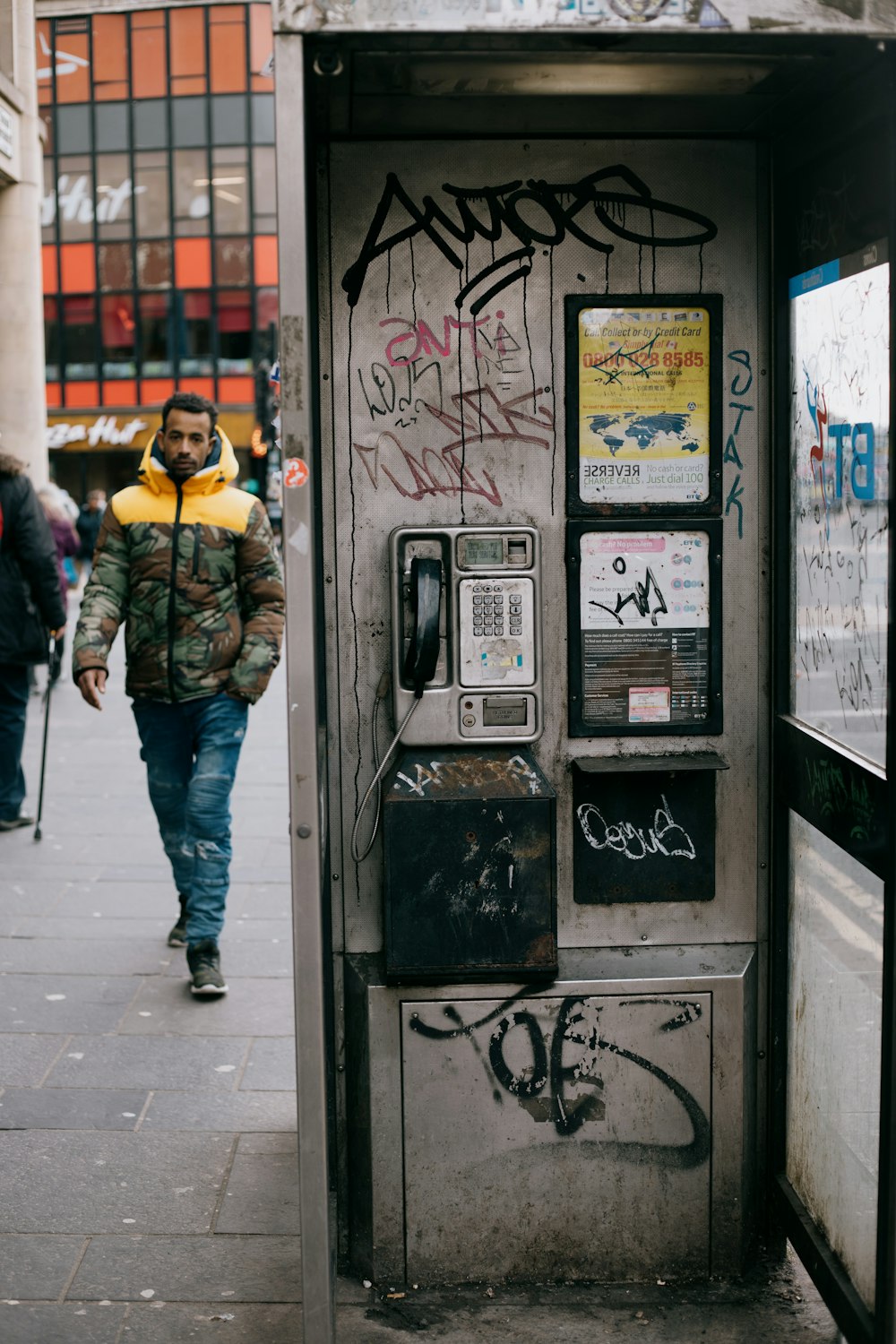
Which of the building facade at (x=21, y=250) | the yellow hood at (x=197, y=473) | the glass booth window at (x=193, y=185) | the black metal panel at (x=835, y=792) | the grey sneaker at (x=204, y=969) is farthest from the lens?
the glass booth window at (x=193, y=185)

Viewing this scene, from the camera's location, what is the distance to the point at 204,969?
195 inches

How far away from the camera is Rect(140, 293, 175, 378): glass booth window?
130 feet

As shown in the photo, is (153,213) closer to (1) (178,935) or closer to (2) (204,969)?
(1) (178,935)

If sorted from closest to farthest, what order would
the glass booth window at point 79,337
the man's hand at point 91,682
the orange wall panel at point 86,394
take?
the man's hand at point 91,682 < the glass booth window at point 79,337 < the orange wall panel at point 86,394

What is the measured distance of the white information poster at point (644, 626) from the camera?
3.25m

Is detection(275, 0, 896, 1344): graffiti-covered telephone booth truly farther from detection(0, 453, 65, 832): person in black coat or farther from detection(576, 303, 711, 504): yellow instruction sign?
detection(0, 453, 65, 832): person in black coat

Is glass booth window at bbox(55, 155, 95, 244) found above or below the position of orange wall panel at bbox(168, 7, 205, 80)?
below

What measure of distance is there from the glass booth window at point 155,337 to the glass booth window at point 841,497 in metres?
38.4

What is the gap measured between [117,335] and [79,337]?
3.80ft

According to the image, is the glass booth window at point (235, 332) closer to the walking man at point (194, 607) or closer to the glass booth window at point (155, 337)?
the glass booth window at point (155, 337)

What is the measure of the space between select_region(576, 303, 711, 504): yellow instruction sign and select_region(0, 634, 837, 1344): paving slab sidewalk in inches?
68.8

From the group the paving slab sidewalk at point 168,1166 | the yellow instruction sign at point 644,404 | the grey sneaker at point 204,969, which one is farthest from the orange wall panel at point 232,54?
the yellow instruction sign at point 644,404

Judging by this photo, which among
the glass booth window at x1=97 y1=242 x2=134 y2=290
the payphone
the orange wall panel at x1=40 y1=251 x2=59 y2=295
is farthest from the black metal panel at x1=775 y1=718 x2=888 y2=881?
the orange wall panel at x1=40 y1=251 x2=59 y2=295

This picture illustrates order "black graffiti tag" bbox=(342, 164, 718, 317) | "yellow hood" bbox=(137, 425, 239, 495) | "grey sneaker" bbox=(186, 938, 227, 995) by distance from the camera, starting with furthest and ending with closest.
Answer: "grey sneaker" bbox=(186, 938, 227, 995) → "yellow hood" bbox=(137, 425, 239, 495) → "black graffiti tag" bbox=(342, 164, 718, 317)
